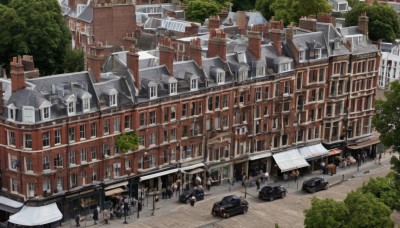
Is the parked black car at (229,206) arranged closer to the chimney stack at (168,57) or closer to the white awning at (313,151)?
the chimney stack at (168,57)

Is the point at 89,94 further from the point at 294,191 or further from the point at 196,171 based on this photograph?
the point at 294,191

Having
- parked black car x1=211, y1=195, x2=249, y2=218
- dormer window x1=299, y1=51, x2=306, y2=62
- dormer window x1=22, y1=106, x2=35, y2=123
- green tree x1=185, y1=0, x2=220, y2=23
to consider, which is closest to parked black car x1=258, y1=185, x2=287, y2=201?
parked black car x1=211, y1=195, x2=249, y2=218

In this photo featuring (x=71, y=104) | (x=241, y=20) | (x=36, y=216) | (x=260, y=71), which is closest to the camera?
(x=36, y=216)

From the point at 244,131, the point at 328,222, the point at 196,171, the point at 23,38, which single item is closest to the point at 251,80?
the point at 244,131

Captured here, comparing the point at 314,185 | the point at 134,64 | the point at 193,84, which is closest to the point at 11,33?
the point at 134,64

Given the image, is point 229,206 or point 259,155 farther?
point 259,155

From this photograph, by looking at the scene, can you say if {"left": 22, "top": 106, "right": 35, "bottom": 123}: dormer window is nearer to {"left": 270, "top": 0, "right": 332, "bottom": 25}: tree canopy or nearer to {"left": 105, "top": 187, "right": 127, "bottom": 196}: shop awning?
{"left": 105, "top": 187, "right": 127, "bottom": 196}: shop awning

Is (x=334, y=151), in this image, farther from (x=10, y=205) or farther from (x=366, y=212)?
(x=10, y=205)
